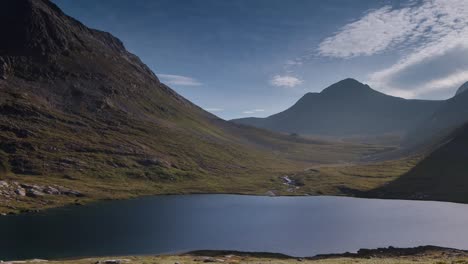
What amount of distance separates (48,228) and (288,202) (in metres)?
101

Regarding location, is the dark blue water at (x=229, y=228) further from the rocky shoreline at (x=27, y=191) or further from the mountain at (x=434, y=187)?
the rocky shoreline at (x=27, y=191)

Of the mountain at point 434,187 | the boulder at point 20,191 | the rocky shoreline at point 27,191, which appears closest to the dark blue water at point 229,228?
the mountain at point 434,187

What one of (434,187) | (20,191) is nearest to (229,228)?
(20,191)

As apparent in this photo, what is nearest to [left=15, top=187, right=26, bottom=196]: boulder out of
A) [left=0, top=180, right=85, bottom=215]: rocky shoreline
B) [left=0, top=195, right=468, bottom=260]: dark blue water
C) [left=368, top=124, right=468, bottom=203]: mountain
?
[left=0, top=180, right=85, bottom=215]: rocky shoreline

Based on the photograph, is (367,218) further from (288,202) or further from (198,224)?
(198,224)

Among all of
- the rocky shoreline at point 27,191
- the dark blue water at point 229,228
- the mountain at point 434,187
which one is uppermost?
the mountain at point 434,187

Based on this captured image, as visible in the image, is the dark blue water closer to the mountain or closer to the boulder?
the mountain

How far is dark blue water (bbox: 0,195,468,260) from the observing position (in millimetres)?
85250

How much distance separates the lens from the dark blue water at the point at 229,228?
85250 millimetres

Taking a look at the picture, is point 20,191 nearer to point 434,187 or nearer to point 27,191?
point 27,191

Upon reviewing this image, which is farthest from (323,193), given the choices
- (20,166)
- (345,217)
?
(20,166)

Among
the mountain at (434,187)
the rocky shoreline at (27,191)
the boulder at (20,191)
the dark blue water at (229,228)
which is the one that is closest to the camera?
the dark blue water at (229,228)

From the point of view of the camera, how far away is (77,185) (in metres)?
171

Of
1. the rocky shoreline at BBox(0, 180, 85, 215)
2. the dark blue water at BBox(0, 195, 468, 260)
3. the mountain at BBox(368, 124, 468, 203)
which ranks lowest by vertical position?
the dark blue water at BBox(0, 195, 468, 260)
